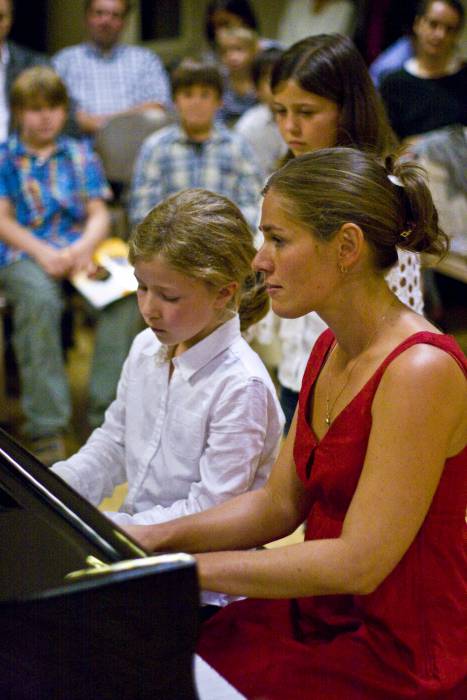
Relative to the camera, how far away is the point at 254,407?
1726 millimetres

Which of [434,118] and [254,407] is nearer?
[254,407]

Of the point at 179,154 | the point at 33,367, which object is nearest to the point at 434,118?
the point at 179,154

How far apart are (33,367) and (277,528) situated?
2.18m

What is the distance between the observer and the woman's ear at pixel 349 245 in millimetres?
1419

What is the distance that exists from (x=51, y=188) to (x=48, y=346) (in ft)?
1.98

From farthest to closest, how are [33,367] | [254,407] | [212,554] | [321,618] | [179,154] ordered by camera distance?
[179,154] < [33,367] < [254,407] < [321,618] < [212,554]

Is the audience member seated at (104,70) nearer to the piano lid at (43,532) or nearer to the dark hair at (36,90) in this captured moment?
the dark hair at (36,90)

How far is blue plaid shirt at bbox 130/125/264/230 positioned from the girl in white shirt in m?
2.09

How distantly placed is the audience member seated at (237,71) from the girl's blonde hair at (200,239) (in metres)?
3.23

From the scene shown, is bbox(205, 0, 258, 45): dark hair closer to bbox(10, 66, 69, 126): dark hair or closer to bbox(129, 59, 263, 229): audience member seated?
bbox(129, 59, 263, 229): audience member seated

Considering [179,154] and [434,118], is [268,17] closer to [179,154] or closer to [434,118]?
[434,118]

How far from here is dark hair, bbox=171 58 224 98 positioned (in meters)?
3.87

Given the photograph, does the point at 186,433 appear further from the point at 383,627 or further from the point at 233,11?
the point at 233,11

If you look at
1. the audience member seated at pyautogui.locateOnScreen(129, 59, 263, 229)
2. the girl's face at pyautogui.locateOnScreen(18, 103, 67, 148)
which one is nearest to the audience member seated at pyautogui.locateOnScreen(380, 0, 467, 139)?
the audience member seated at pyautogui.locateOnScreen(129, 59, 263, 229)
